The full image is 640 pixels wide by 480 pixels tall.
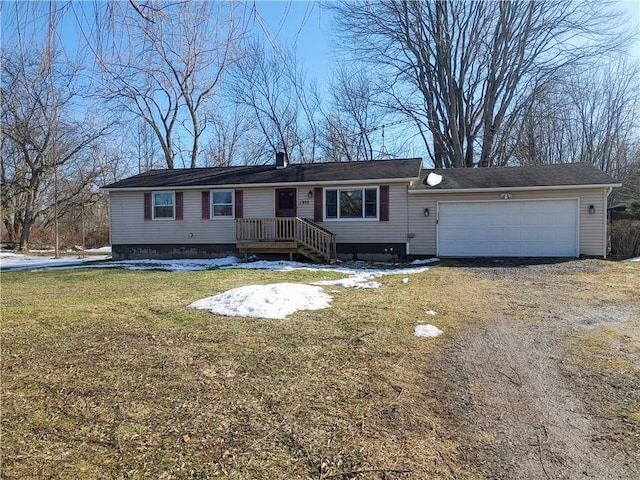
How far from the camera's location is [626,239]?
14.6m

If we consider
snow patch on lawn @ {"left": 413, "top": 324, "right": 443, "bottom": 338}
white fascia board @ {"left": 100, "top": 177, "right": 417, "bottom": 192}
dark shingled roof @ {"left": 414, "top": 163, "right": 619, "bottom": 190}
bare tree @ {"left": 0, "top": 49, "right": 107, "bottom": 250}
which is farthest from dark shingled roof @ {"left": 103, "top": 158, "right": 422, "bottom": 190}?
snow patch on lawn @ {"left": 413, "top": 324, "right": 443, "bottom": 338}

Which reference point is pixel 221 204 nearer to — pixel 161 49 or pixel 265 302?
pixel 265 302

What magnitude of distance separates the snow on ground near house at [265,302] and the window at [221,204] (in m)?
8.76

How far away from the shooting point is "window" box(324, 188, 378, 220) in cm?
1446

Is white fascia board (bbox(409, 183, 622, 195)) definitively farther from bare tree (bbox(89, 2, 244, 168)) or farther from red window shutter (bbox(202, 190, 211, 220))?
bare tree (bbox(89, 2, 244, 168))

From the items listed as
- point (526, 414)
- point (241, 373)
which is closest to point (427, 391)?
point (526, 414)

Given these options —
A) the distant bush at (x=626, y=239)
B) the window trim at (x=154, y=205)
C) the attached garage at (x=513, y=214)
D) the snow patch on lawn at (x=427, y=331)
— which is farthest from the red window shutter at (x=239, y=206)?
the distant bush at (x=626, y=239)

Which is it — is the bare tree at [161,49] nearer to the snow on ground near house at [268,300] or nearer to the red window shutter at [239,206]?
the snow on ground near house at [268,300]

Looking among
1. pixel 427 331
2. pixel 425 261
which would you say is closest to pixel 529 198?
pixel 425 261

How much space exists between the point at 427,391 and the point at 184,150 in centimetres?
2844

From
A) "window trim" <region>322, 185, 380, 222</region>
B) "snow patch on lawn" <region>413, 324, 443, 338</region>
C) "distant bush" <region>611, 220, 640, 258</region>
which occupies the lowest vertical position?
"snow patch on lawn" <region>413, 324, 443, 338</region>

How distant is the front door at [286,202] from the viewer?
15.0 m

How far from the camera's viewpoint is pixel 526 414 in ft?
9.12

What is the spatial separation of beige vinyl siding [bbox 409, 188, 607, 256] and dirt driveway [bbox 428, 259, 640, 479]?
7.18m
